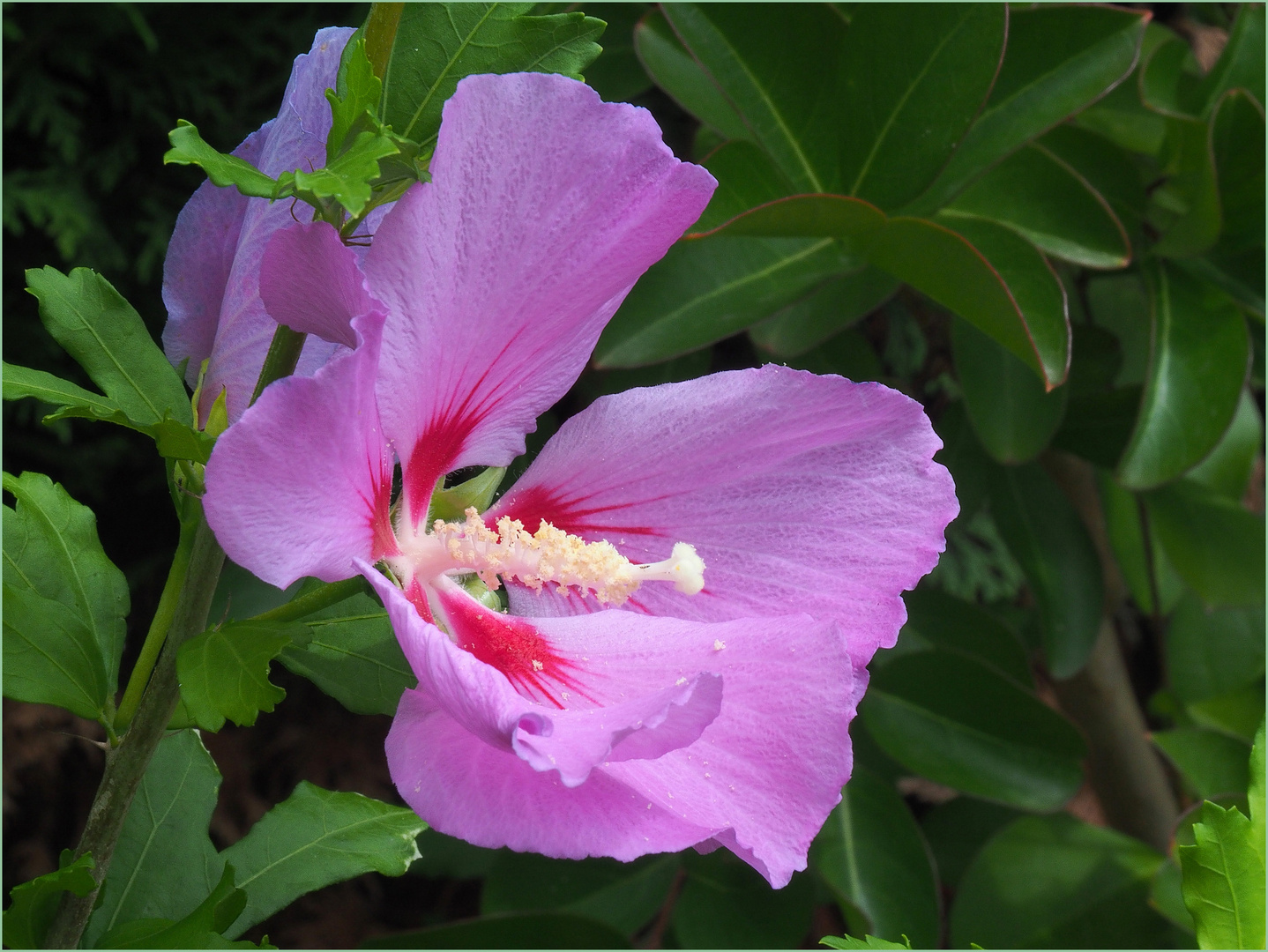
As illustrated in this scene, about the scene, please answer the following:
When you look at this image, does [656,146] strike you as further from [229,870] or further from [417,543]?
[229,870]

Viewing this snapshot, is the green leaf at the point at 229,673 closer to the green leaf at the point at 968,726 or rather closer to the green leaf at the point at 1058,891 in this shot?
the green leaf at the point at 968,726

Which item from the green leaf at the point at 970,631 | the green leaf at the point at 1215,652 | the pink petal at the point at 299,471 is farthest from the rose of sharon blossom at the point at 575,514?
the green leaf at the point at 1215,652

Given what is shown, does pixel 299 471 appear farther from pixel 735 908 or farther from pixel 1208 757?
pixel 1208 757

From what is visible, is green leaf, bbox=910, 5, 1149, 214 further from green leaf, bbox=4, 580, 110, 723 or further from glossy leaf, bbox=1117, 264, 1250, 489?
green leaf, bbox=4, 580, 110, 723

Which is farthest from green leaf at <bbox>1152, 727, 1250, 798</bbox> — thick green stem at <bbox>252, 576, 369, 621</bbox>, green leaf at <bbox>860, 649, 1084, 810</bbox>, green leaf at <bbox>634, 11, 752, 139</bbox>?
thick green stem at <bbox>252, 576, 369, 621</bbox>

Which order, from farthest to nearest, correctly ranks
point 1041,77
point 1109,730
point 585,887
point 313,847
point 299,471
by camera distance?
point 1109,730 < point 585,887 < point 1041,77 < point 313,847 < point 299,471

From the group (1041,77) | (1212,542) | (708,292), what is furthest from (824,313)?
(1212,542)
